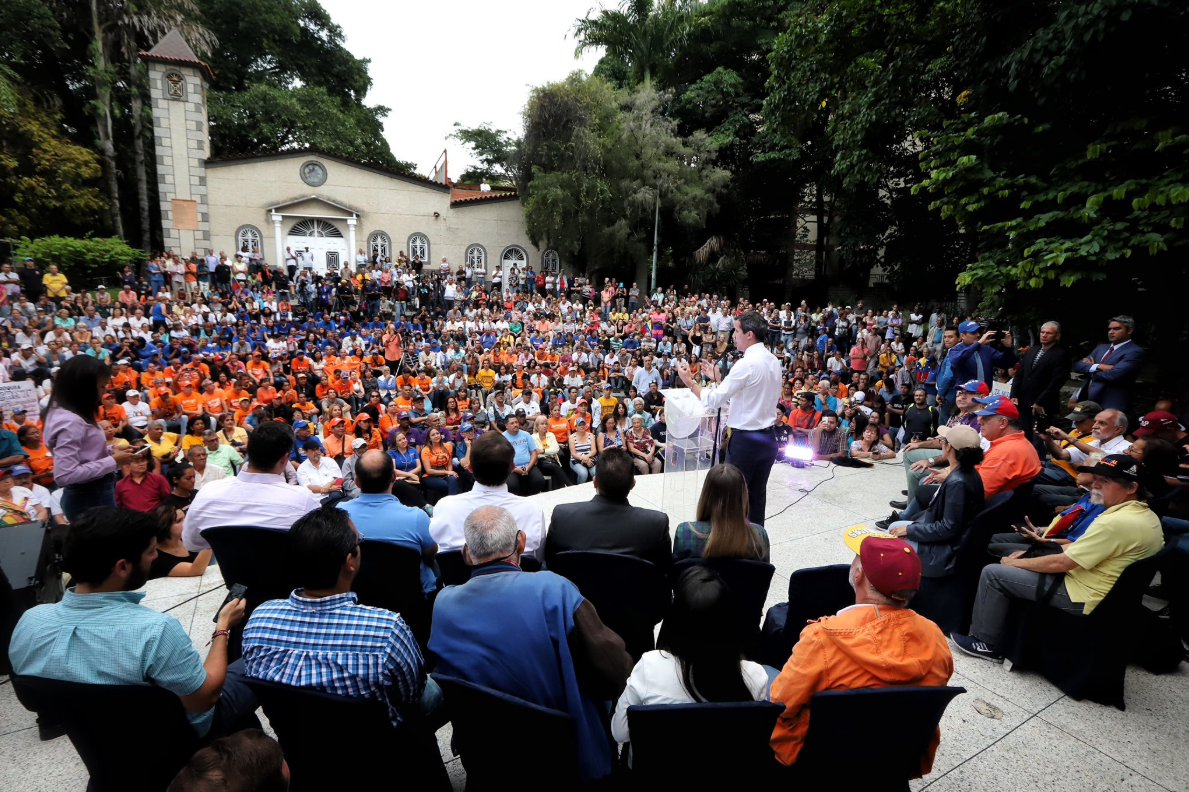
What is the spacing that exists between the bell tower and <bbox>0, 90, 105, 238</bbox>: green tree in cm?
218

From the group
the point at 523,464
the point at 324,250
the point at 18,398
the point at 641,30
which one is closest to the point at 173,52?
the point at 324,250

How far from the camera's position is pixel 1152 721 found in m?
2.82

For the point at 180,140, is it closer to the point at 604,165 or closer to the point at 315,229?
the point at 315,229

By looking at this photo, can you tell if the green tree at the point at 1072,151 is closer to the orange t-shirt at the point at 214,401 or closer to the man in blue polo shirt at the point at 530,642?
→ the man in blue polo shirt at the point at 530,642

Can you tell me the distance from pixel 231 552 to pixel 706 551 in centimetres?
208

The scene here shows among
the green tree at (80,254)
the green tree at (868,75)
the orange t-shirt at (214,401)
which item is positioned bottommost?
the orange t-shirt at (214,401)

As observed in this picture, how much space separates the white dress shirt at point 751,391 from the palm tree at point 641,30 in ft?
66.6

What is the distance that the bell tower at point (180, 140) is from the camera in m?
18.5

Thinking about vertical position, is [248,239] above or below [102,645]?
above

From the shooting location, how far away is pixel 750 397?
4.08 meters

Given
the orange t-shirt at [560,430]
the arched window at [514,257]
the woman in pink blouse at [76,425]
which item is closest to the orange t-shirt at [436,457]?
the orange t-shirt at [560,430]

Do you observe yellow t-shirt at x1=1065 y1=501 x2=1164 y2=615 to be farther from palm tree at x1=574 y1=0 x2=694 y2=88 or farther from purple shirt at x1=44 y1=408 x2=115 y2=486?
palm tree at x1=574 y1=0 x2=694 y2=88

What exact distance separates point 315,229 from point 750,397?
68.2 ft

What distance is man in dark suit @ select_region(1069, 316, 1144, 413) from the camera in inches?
216
